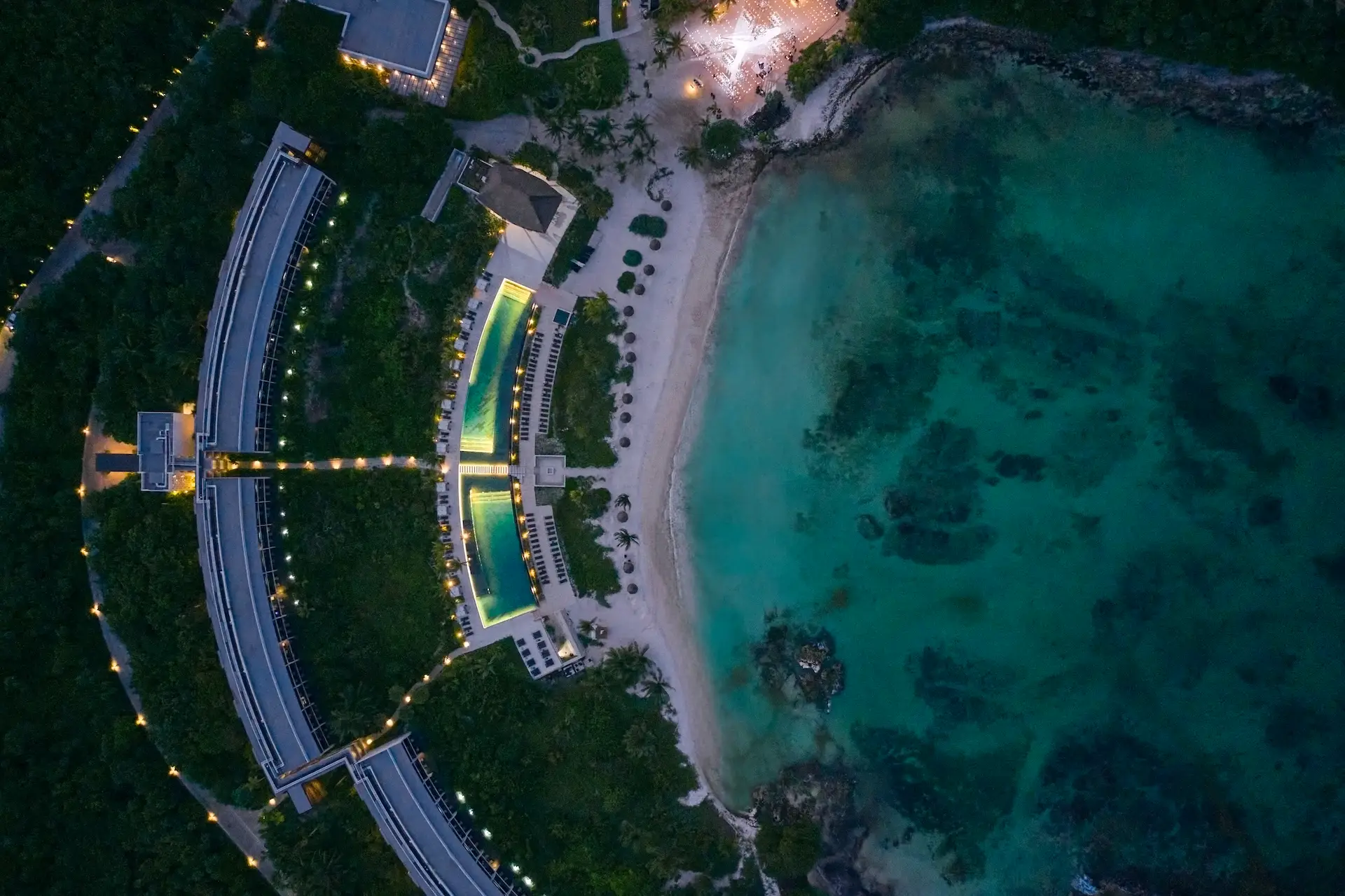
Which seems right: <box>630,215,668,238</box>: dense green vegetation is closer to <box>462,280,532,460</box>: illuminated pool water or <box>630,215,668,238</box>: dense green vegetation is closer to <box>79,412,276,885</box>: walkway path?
<box>462,280,532,460</box>: illuminated pool water

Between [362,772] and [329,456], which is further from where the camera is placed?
[329,456]

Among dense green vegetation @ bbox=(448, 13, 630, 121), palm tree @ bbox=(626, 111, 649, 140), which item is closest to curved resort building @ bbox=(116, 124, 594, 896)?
dense green vegetation @ bbox=(448, 13, 630, 121)

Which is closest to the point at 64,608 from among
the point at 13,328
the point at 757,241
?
the point at 13,328

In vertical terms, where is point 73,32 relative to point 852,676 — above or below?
above

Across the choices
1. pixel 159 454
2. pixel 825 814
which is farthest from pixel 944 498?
pixel 159 454

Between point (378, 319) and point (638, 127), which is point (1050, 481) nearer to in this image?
point (638, 127)

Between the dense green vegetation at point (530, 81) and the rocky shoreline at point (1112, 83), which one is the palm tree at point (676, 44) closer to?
the dense green vegetation at point (530, 81)

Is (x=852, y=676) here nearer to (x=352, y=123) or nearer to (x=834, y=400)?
(x=834, y=400)
